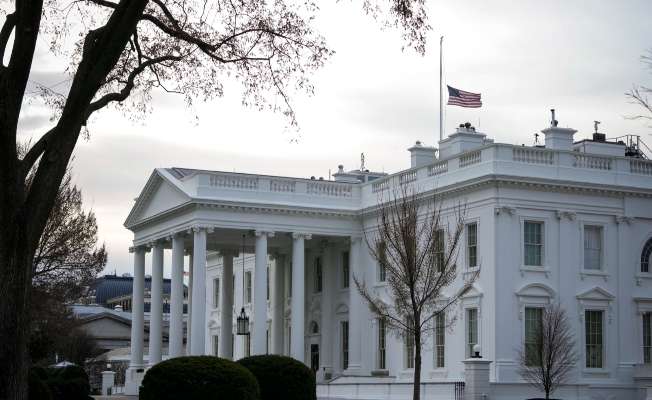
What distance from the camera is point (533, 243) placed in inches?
1693

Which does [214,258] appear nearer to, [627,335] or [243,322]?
[243,322]

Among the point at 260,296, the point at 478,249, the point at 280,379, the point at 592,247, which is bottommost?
the point at 280,379

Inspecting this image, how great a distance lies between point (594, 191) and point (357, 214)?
12202 mm

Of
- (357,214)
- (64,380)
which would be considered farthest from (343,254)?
(64,380)

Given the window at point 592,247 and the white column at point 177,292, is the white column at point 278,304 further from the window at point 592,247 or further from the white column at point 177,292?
the window at point 592,247

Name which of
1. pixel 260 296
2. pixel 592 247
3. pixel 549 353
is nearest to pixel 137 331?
pixel 260 296

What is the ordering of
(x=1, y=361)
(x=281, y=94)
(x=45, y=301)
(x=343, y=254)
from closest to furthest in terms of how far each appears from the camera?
(x=1, y=361)
(x=281, y=94)
(x=45, y=301)
(x=343, y=254)

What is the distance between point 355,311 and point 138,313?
1277cm

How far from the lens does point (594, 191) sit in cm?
4375

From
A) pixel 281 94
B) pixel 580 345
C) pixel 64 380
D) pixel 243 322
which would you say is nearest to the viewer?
pixel 281 94

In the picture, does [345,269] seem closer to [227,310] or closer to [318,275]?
[318,275]

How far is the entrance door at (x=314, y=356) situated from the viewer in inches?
2208

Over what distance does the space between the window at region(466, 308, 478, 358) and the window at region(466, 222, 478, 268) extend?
181 cm

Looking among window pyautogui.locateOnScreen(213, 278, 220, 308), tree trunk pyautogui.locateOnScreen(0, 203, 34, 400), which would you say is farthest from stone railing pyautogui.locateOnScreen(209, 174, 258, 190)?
tree trunk pyautogui.locateOnScreen(0, 203, 34, 400)
